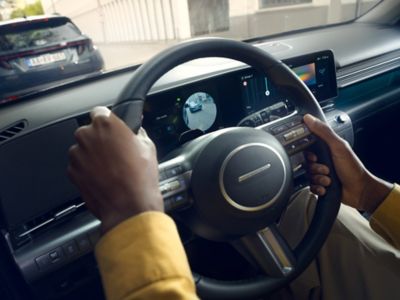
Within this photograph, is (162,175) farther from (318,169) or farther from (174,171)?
(318,169)

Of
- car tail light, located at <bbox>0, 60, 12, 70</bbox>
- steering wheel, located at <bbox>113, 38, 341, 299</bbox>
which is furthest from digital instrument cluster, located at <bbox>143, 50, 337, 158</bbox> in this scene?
car tail light, located at <bbox>0, 60, 12, 70</bbox>

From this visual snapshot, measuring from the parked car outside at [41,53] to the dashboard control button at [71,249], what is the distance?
3.03 ft

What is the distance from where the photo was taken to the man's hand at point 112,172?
0.57 m

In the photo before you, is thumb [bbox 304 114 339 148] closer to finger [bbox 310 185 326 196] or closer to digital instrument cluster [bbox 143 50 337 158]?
finger [bbox 310 185 326 196]

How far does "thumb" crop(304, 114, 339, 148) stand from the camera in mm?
868

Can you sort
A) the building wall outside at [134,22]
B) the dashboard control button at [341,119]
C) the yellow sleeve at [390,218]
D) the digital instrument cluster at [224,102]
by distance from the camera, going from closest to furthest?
1. the yellow sleeve at [390,218]
2. the digital instrument cluster at [224,102]
3. the dashboard control button at [341,119]
4. the building wall outside at [134,22]

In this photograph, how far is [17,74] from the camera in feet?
6.12

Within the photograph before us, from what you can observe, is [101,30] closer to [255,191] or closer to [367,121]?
[367,121]

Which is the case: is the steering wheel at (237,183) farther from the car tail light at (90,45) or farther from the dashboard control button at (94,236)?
the car tail light at (90,45)

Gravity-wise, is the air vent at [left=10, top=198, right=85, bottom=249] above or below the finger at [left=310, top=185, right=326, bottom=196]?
below

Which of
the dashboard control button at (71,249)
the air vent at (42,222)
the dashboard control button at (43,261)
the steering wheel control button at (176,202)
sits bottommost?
the dashboard control button at (43,261)

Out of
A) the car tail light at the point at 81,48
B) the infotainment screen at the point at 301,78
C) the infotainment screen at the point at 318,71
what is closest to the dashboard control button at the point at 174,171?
the infotainment screen at the point at 301,78

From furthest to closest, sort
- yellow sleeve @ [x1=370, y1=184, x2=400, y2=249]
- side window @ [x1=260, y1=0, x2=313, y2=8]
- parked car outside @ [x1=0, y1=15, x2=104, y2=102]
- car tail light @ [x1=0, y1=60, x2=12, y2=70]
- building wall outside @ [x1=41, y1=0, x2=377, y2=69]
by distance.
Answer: side window @ [x1=260, y1=0, x2=313, y2=8] → building wall outside @ [x1=41, y1=0, x2=377, y2=69] → car tail light @ [x1=0, y1=60, x2=12, y2=70] → parked car outside @ [x1=0, y1=15, x2=104, y2=102] → yellow sleeve @ [x1=370, y1=184, x2=400, y2=249]

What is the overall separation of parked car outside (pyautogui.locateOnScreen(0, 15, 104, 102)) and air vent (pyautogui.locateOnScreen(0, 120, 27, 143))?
635 mm
